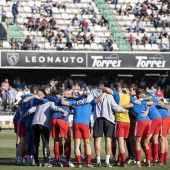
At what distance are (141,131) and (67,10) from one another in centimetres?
2802

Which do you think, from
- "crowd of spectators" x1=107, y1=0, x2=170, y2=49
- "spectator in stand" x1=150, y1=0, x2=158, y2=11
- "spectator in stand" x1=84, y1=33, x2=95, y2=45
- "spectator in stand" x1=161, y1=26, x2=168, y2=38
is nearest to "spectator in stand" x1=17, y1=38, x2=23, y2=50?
"spectator in stand" x1=84, y1=33, x2=95, y2=45

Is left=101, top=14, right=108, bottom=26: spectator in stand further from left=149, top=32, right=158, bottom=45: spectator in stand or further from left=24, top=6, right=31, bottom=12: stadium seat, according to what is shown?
left=24, top=6, right=31, bottom=12: stadium seat

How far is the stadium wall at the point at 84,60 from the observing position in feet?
130

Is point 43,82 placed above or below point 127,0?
below

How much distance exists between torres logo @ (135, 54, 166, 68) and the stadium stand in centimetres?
138

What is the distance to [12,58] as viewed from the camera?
39.3 m

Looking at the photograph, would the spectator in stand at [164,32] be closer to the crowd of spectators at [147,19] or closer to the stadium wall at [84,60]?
the crowd of spectators at [147,19]

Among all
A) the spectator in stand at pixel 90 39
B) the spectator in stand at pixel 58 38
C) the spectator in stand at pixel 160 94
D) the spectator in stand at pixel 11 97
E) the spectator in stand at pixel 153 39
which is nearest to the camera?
the spectator in stand at pixel 160 94

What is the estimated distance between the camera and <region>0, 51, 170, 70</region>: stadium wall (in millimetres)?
39500

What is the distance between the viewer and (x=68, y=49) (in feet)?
134

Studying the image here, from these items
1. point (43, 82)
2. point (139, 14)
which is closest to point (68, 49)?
point (43, 82)

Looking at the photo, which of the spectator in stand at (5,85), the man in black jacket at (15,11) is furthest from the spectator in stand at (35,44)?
the spectator in stand at (5,85)

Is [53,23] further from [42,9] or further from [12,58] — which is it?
[12,58]

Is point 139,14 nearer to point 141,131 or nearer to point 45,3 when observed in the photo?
point 45,3
